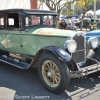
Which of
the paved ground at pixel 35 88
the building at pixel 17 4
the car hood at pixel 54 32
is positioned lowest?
the paved ground at pixel 35 88

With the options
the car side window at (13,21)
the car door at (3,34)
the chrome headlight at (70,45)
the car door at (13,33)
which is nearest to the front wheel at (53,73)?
the chrome headlight at (70,45)

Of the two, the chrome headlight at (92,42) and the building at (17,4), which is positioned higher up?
the building at (17,4)

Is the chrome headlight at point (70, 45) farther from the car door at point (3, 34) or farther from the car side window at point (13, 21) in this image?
the car door at point (3, 34)

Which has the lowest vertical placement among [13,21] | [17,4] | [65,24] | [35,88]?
[35,88]

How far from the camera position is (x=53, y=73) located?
4027 mm

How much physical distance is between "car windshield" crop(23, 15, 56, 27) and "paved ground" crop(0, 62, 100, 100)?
1.42 m

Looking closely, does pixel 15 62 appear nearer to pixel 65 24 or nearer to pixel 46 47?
pixel 46 47

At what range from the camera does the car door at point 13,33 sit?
509 centimetres

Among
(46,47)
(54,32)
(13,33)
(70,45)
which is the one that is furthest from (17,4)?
(70,45)

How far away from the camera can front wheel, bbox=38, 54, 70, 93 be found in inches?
145

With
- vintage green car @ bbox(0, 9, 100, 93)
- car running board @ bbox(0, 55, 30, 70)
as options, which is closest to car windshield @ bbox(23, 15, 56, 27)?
vintage green car @ bbox(0, 9, 100, 93)

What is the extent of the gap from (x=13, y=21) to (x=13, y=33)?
359mm

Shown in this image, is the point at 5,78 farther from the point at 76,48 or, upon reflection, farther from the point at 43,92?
the point at 76,48

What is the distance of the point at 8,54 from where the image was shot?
5828 millimetres
